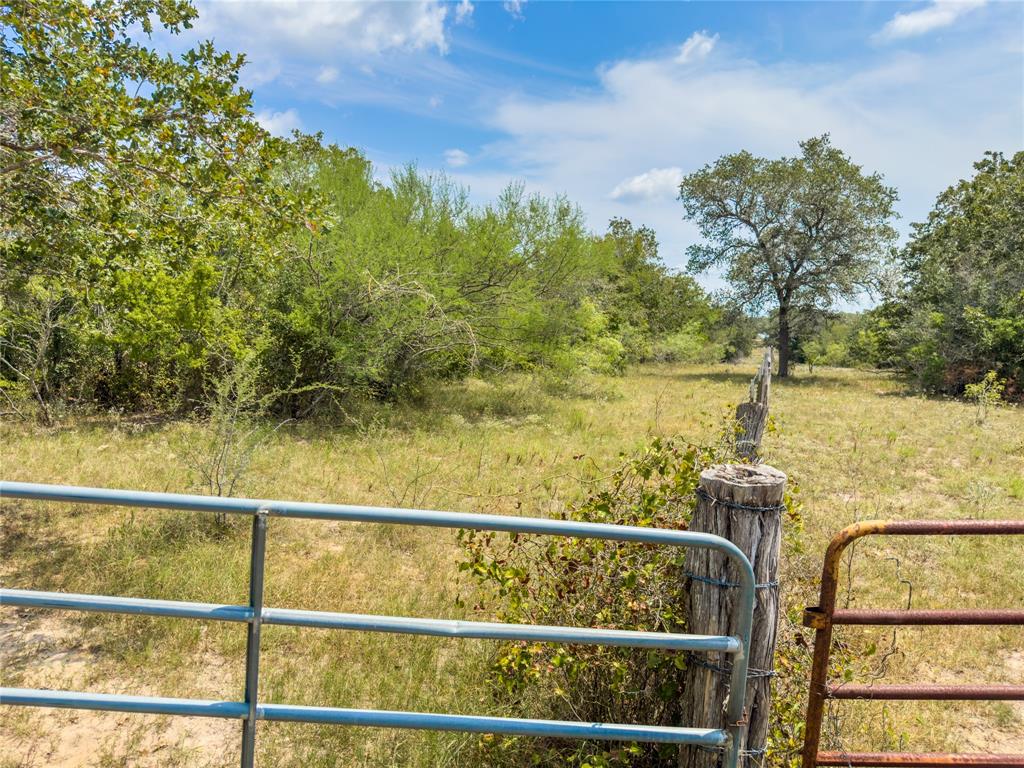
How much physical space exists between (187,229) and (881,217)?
28738 millimetres

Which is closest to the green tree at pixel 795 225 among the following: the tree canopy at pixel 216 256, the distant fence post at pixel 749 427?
the tree canopy at pixel 216 256

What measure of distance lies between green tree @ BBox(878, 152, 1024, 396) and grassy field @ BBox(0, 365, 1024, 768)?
10254 millimetres

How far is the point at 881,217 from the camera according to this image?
27.5 m

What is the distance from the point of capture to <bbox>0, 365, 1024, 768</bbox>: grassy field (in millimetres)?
3648

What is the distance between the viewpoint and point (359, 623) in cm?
212

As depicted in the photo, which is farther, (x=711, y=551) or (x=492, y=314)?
(x=492, y=314)

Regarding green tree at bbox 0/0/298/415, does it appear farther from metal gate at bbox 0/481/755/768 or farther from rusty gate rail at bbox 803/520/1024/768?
rusty gate rail at bbox 803/520/1024/768

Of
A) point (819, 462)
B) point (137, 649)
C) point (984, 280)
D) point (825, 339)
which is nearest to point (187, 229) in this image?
point (137, 649)

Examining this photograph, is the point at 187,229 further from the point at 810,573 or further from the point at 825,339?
the point at 825,339

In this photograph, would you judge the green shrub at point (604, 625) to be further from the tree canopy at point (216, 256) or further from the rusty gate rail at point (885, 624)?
the tree canopy at point (216, 256)

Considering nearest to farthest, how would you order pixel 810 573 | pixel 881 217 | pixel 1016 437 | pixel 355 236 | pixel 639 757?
pixel 639 757
pixel 810 573
pixel 355 236
pixel 1016 437
pixel 881 217

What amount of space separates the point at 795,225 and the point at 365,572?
2737 cm

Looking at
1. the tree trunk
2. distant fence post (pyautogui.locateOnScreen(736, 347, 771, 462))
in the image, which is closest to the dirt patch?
distant fence post (pyautogui.locateOnScreen(736, 347, 771, 462))

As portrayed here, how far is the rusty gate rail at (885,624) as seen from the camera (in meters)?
2.49
